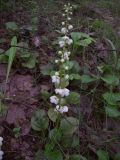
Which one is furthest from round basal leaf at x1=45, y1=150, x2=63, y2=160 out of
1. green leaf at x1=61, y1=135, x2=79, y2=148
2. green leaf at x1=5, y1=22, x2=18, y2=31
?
green leaf at x1=5, y1=22, x2=18, y2=31

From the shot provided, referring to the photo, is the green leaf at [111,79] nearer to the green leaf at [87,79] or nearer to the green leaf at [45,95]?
the green leaf at [87,79]

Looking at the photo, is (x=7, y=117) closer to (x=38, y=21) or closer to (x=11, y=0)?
(x=38, y=21)

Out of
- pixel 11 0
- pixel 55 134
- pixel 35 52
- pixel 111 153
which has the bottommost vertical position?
pixel 111 153

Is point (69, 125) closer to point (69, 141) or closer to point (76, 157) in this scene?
point (69, 141)

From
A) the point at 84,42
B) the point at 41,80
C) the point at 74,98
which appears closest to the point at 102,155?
the point at 74,98

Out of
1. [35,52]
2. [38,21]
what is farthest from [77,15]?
[35,52]

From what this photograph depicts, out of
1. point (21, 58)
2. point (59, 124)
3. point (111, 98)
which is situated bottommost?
point (59, 124)
